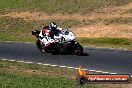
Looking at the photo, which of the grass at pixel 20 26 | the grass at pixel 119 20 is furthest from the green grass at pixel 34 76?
the grass at pixel 119 20

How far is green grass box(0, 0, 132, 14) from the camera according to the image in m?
48.9

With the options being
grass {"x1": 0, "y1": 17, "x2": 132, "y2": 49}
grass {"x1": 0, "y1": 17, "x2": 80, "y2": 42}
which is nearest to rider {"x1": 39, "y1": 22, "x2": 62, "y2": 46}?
grass {"x1": 0, "y1": 17, "x2": 132, "y2": 49}

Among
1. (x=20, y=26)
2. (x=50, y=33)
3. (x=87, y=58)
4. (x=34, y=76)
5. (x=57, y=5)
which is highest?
(x=50, y=33)

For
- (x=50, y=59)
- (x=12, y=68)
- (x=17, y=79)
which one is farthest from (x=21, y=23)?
(x=17, y=79)

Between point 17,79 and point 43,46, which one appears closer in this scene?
point 17,79

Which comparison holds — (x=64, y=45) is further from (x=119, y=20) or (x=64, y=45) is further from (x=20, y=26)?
(x=20, y=26)

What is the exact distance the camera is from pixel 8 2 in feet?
183

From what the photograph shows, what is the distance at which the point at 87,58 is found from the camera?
1051 inches

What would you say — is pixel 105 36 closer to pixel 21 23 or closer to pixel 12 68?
pixel 21 23

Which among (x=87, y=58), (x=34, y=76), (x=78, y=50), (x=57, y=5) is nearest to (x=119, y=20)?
(x=57, y=5)

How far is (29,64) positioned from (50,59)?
6.32 ft

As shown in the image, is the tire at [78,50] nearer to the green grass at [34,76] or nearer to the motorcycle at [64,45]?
the motorcycle at [64,45]

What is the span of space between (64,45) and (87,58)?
2241 millimetres

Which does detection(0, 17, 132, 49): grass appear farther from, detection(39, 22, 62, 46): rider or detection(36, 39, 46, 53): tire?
detection(36, 39, 46, 53): tire
